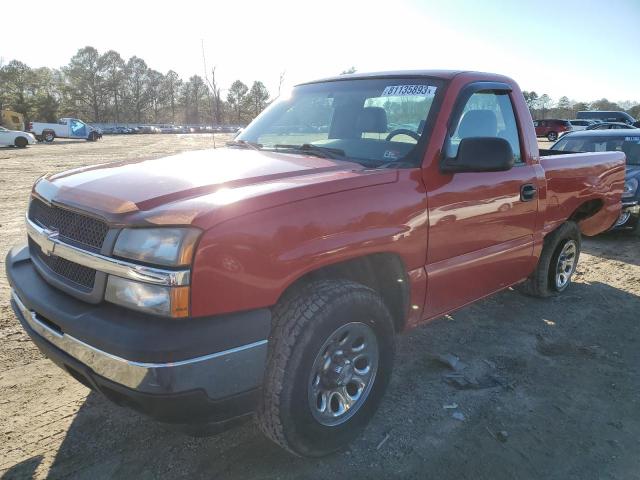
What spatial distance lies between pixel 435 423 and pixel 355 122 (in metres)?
1.98

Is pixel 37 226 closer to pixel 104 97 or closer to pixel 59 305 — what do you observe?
pixel 59 305

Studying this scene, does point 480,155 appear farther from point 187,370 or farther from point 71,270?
point 71,270

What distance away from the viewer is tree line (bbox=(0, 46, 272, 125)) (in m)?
70.2

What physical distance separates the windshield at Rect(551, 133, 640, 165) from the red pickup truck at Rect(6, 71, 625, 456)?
553 centimetres

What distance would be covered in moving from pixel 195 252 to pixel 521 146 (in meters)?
2.80

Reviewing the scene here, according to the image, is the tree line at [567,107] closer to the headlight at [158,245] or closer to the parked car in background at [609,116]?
the parked car in background at [609,116]

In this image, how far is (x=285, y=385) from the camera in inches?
84.8

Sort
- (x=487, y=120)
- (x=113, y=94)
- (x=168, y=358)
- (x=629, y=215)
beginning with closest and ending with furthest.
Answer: (x=168, y=358), (x=487, y=120), (x=629, y=215), (x=113, y=94)

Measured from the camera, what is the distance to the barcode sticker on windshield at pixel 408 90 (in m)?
3.15

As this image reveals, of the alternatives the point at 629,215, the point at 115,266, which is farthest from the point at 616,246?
the point at 115,266

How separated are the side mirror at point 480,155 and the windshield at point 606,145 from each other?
20.4 ft

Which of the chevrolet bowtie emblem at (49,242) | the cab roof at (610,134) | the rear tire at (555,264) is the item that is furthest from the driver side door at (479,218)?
the cab roof at (610,134)

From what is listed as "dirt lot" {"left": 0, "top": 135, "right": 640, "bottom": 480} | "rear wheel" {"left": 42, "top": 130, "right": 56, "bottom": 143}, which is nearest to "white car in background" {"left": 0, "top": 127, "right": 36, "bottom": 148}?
"rear wheel" {"left": 42, "top": 130, "right": 56, "bottom": 143}

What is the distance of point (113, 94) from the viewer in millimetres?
87500
